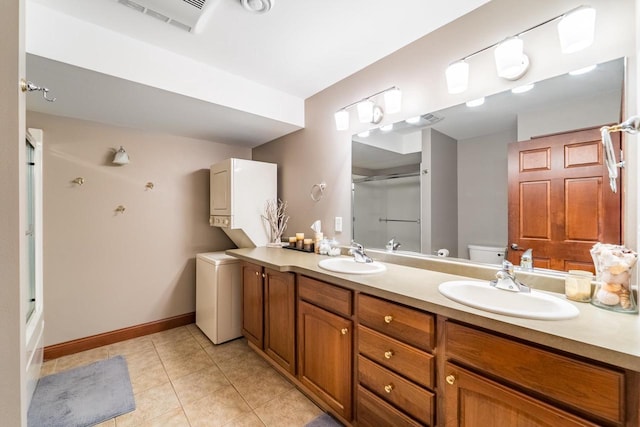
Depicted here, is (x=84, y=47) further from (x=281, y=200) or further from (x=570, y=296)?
(x=570, y=296)

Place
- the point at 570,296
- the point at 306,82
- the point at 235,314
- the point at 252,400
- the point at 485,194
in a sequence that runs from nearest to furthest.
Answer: the point at 570,296 < the point at 485,194 < the point at 252,400 < the point at 306,82 < the point at 235,314

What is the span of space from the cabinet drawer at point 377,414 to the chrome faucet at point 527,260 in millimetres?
918

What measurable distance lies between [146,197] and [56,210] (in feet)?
2.23

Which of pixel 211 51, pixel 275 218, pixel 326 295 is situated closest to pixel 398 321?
pixel 326 295

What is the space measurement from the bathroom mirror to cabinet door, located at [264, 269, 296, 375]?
0.76m

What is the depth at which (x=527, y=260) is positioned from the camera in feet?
4.39

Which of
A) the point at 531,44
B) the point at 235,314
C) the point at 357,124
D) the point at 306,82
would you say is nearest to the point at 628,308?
the point at 531,44

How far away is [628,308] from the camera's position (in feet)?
3.13

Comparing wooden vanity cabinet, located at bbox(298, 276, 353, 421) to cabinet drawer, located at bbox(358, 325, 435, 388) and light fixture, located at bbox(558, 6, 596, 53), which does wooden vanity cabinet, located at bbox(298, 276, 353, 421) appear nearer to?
cabinet drawer, located at bbox(358, 325, 435, 388)

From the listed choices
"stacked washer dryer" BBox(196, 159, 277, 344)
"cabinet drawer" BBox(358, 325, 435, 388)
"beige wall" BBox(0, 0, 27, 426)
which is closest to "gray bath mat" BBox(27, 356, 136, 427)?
"stacked washer dryer" BBox(196, 159, 277, 344)

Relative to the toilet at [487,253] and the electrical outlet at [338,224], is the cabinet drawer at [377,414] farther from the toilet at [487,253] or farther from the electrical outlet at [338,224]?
the electrical outlet at [338,224]

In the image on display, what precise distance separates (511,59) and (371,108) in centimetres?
92

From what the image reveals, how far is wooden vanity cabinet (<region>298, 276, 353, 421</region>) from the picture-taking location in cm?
143

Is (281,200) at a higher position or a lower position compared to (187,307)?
Result: higher
